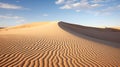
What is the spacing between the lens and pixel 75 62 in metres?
5.98

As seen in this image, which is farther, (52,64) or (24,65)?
(52,64)

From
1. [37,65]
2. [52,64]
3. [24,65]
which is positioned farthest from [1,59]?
[52,64]

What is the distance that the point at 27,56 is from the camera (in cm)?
607

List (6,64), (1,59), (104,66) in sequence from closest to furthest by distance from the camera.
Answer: (6,64), (1,59), (104,66)

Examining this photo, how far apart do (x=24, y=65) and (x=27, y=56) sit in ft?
3.50

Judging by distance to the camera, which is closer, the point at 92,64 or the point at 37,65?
the point at 37,65

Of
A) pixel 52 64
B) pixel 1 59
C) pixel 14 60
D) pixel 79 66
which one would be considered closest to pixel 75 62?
pixel 79 66

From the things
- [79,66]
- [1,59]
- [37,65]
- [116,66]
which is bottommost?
[116,66]

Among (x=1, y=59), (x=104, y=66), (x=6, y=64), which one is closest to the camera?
(x=6, y=64)

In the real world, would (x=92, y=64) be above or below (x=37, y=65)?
below

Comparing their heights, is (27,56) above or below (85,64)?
above

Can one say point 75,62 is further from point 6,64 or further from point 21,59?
point 6,64

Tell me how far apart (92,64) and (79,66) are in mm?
779

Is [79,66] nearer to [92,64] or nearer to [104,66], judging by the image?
[92,64]
